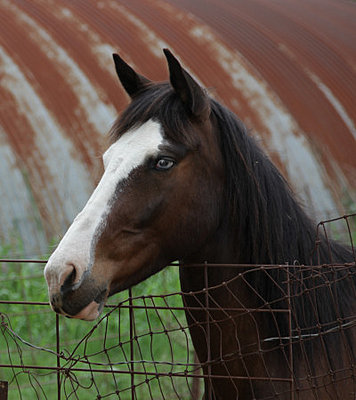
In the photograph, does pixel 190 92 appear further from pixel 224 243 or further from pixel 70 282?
pixel 70 282

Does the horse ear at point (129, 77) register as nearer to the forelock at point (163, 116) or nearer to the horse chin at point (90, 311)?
the forelock at point (163, 116)

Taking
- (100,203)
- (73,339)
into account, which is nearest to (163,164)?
(100,203)

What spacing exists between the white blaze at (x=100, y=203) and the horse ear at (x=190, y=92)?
0.15 meters

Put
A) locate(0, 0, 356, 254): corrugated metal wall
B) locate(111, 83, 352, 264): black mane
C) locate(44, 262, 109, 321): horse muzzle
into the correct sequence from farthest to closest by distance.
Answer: locate(0, 0, 356, 254): corrugated metal wall → locate(111, 83, 352, 264): black mane → locate(44, 262, 109, 321): horse muzzle

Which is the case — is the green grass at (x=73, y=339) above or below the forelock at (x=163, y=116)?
below

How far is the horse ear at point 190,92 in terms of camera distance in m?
2.51

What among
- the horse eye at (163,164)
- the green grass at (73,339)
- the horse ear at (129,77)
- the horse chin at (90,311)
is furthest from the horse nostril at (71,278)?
the green grass at (73,339)

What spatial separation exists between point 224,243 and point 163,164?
0.40 meters

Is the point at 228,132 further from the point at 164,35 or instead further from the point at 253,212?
the point at 164,35


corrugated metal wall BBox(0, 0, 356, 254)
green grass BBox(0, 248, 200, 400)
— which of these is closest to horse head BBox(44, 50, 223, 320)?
corrugated metal wall BBox(0, 0, 356, 254)

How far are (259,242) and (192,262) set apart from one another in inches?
10.3

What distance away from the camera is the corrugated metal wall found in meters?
5.11

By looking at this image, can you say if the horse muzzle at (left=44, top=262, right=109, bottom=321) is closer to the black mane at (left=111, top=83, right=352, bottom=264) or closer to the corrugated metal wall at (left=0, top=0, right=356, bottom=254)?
the black mane at (left=111, top=83, right=352, bottom=264)

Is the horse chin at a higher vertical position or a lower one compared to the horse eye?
lower
